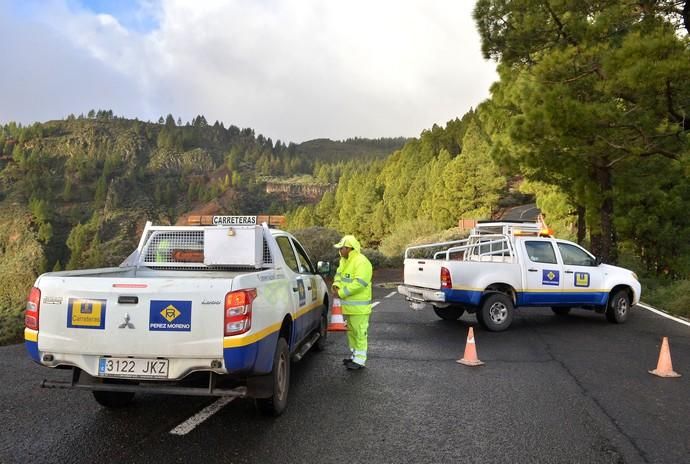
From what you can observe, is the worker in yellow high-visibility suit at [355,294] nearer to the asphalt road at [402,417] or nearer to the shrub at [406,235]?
the asphalt road at [402,417]

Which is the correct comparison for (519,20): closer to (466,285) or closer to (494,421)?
(466,285)

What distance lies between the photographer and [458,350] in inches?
328

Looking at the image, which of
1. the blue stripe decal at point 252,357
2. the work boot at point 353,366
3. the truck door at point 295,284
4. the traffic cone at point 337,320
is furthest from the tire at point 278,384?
the traffic cone at point 337,320

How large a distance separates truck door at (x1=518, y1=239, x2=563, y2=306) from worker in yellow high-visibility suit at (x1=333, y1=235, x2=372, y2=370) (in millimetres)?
4626

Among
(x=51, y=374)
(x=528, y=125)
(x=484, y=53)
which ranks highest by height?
(x=484, y=53)

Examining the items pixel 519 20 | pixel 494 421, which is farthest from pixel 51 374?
pixel 519 20

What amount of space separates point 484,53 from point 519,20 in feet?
5.20

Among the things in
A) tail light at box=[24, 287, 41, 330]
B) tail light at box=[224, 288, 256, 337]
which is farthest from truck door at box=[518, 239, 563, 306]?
tail light at box=[24, 287, 41, 330]

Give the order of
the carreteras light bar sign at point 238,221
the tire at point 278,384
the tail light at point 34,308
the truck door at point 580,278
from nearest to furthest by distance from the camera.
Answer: the tail light at point 34,308 → the tire at point 278,384 → the carreteras light bar sign at point 238,221 → the truck door at point 580,278

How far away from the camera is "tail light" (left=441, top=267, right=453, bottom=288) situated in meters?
9.92

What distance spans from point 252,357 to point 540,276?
295 inches

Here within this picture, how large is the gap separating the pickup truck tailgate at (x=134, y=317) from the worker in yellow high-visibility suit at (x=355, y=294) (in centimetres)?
259

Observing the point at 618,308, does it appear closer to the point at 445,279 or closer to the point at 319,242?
the point at 445,279

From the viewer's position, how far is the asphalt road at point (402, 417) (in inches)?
166
